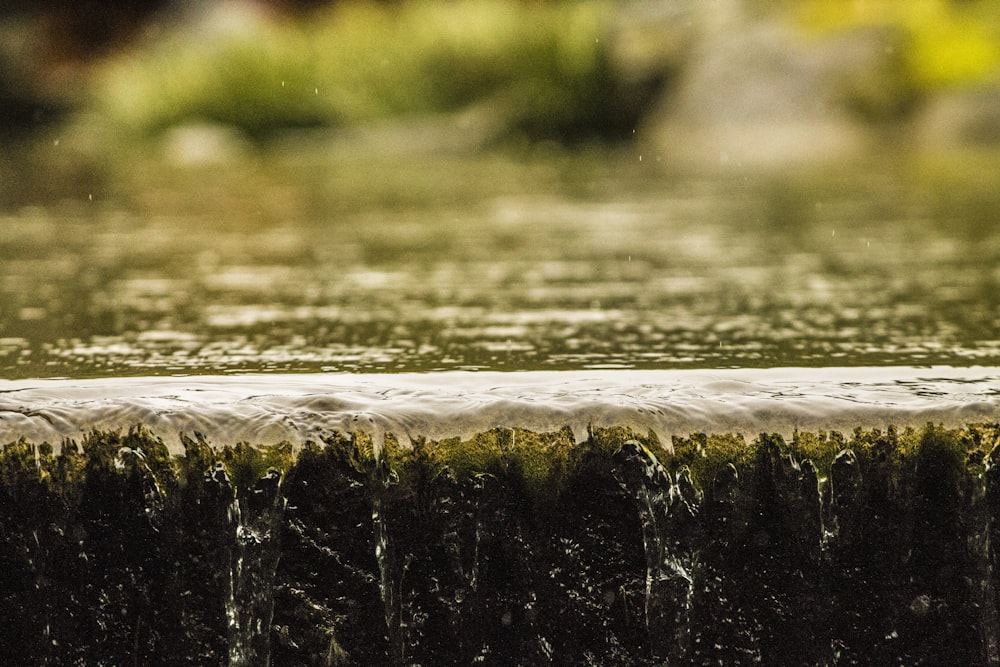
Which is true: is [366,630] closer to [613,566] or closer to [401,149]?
[613,566]

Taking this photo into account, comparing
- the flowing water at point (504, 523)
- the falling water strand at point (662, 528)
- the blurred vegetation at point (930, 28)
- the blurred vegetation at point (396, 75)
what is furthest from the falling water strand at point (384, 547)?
the blurred vegetation at point (396, 75)

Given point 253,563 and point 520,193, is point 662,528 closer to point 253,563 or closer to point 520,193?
point 253,563

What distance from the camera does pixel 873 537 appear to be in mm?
1265

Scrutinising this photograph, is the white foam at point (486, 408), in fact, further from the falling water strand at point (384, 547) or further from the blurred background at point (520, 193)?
the blurred background at point (520, 193)

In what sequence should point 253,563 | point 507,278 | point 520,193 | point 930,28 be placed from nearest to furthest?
1. point 253,563
2. point 507,278
3. point 520,193
4. point 930,28

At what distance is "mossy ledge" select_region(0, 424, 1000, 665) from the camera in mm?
1257

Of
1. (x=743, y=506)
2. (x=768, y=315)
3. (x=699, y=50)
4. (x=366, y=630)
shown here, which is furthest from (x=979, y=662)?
(x=699, y=50)

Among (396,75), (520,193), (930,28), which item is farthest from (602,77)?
(520,193)

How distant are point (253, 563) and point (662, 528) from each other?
42 cm

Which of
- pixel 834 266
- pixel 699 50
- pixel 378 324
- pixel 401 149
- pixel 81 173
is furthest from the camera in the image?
pixel 699 50

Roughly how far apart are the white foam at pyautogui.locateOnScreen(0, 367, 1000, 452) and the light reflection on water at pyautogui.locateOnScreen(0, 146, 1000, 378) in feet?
0.66

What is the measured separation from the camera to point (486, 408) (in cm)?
Result: 128

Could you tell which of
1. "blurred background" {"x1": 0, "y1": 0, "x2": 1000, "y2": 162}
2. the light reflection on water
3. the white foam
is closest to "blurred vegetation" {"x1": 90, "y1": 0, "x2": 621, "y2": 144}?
"blurred background" {"x1": 0, "y1": 0, "x2": 1000, "y2": 162}

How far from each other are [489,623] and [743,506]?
0.29 meters
